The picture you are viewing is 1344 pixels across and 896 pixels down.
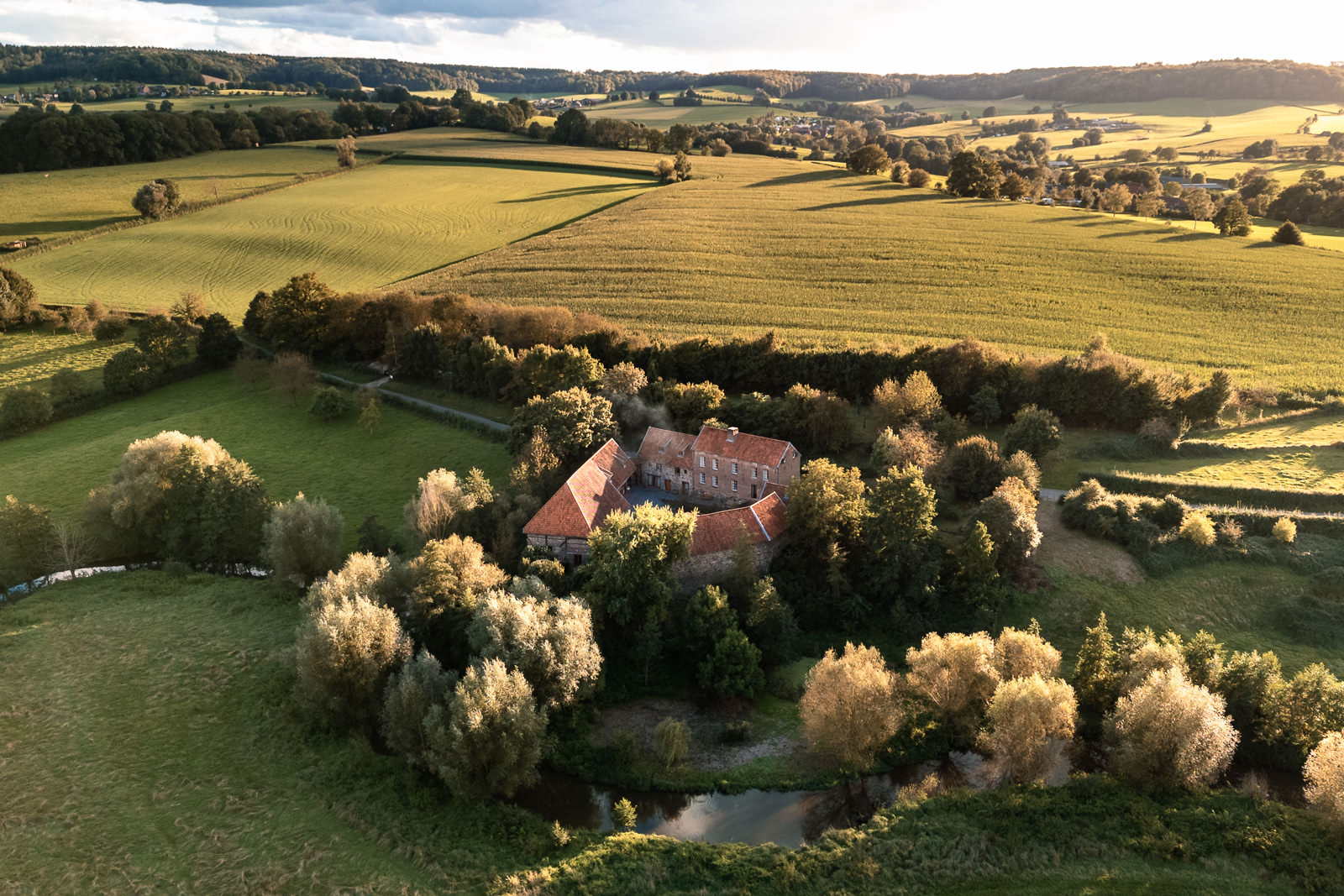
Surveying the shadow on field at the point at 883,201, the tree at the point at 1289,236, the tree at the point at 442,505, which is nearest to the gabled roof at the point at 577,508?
the tree at the point at 442,505

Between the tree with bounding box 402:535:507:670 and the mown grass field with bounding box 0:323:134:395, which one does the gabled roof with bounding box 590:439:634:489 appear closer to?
the tree with bounding box 402:535:507:670

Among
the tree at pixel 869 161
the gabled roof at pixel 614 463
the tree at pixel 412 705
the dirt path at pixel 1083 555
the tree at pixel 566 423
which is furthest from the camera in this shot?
the tree at pixel 869 161

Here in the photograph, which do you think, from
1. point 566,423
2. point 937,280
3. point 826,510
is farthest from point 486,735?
point 937,280

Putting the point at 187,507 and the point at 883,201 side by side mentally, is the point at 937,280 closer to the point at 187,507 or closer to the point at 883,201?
the point at 883,201

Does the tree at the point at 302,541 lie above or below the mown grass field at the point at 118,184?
below

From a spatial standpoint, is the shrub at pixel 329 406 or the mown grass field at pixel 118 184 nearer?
the shrub at pixel 329 406

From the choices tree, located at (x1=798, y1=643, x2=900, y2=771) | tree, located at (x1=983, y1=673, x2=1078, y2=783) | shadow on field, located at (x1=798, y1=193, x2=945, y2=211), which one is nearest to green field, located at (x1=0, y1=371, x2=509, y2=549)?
tree, located at (x1=798, y1=643, x2=900, y2=771)

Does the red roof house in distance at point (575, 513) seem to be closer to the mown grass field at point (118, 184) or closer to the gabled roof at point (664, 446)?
the gabled roof at point (664, 446)

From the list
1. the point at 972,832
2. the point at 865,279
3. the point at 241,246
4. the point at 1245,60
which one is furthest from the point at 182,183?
the point at 1245,60
